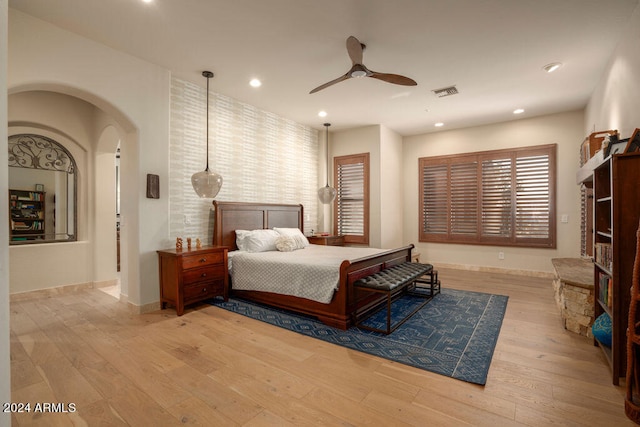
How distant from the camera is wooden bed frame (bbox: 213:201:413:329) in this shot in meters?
3.25

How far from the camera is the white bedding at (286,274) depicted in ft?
11.0

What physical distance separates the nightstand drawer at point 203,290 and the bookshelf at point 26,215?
2.88 m

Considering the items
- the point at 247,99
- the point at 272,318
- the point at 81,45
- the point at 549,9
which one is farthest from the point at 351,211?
the point at 81,45

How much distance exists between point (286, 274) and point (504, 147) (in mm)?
5135

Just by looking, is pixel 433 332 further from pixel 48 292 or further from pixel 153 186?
pixel 48 292

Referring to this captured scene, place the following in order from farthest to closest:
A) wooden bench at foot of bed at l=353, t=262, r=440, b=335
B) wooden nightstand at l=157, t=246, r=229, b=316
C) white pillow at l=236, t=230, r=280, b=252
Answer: white pillow at l=236, t=230, r=280, b=252 < wooden nightstand at l=157, t=246, r=229, b=316 < wooden bench at foot of bed at l=353, t=262, r=440, b=335

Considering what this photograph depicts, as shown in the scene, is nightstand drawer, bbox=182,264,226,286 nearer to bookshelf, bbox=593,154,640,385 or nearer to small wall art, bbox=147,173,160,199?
small wall art, bbox=147,173,160,199

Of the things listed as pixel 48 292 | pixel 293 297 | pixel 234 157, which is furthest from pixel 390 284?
pixel 48 292

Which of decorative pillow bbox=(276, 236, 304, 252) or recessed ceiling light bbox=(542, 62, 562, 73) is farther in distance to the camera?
decorative pillow bbox=(276, 236, 304, 252)

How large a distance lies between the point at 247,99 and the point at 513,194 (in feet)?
17.4

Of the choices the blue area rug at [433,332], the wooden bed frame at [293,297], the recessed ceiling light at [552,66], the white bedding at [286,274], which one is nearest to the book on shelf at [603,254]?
the blue area rug at [433,332]

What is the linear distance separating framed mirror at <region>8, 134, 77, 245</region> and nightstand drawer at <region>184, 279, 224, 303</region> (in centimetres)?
276

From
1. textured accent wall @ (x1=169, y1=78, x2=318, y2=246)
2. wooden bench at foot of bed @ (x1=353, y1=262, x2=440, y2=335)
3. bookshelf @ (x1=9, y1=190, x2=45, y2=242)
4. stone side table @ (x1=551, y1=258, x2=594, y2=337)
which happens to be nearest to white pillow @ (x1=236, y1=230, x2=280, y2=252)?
textured accent wall @ (x1=169, y1=78, x2=318, y2=246)

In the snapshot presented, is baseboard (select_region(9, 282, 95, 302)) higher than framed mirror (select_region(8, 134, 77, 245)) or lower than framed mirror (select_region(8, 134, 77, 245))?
lower
